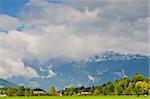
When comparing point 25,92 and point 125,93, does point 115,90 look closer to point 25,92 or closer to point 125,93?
point 125,93

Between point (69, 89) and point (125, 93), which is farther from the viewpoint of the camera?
point (69, 89)

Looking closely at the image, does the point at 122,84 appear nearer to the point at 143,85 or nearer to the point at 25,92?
the point at 143,85

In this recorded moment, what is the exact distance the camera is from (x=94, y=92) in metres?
105

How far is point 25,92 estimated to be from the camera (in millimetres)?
100812

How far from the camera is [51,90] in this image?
366 feet

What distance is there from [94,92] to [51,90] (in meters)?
12.8

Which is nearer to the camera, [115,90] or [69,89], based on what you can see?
[115,90]

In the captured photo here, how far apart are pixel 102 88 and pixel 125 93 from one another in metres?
13.2

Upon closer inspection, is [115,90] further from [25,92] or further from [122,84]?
[25,92]

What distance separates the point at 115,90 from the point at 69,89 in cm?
1953

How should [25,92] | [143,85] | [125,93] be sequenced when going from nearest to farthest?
[143,85] → [125,93] → [25,92]

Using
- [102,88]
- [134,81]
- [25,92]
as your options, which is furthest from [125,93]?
[25,92]

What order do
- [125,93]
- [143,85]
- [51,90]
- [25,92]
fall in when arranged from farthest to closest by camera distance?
[51,90] → [25,92] → [125,93] → [143,85]

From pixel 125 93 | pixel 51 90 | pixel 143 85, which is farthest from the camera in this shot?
pixel 51 90
